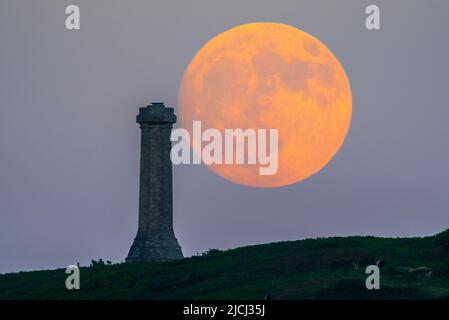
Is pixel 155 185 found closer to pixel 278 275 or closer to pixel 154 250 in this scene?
pixel 154 250

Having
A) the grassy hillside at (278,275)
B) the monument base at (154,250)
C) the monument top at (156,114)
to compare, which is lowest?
the grassy hillside at (278,275)

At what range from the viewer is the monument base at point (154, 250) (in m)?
102

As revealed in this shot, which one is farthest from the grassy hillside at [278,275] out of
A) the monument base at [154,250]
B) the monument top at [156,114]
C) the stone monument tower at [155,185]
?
the monument top at [156,114]

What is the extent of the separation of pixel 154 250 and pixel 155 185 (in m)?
4.12

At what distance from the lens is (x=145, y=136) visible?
102 metres

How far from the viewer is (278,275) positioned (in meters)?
83.3

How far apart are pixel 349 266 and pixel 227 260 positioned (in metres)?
11.4

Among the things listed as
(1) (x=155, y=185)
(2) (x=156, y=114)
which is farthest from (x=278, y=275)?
(2) (x=156, y=114)

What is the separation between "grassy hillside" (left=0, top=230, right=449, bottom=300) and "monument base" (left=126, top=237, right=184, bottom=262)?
2907 millimetres

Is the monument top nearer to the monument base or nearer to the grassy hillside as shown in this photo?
the monument base

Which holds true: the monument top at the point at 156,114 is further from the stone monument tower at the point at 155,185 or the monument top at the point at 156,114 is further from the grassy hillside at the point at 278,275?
the grassy hillside at the point at 278,275

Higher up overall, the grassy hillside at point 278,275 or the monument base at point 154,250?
the monument base at point 154,250
